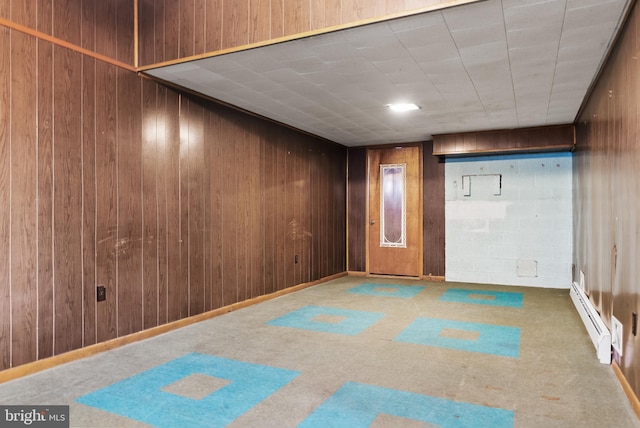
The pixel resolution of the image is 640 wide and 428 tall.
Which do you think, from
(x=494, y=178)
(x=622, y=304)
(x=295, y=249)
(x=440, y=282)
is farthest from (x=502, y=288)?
(x=622, y=304)

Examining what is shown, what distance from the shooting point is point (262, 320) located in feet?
14.6

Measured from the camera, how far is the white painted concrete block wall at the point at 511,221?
21.1 ft

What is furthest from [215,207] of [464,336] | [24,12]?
[464,336]

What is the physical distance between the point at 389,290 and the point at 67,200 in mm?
4452

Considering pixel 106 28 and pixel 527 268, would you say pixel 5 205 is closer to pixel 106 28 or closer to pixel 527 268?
pixel 106 28

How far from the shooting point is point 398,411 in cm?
239

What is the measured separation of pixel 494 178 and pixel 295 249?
3.50 meters

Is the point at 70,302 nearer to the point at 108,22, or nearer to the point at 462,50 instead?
the point at 108,22

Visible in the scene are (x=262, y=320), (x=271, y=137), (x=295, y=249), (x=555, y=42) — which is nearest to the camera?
(x=555, y=42)

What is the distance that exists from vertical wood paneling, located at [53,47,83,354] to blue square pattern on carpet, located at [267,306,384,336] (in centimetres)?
184

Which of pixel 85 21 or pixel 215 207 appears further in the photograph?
pixel 215 207

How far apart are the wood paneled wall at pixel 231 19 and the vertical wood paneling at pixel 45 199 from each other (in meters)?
0.85

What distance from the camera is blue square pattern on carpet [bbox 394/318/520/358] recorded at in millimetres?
3553

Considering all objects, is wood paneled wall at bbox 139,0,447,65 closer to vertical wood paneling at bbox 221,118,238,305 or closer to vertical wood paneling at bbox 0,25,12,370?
vertical wood paneling at bbox 0,25,12,370
